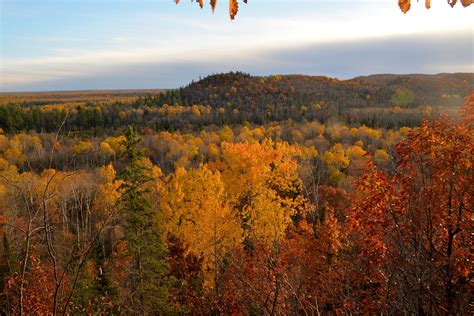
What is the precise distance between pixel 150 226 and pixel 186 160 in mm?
56685

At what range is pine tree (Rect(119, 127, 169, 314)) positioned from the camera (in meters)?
19.7

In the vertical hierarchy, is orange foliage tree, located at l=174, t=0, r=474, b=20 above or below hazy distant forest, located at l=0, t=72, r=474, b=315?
above

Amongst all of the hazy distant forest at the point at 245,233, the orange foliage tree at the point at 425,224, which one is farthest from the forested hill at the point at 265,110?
the orange foliage tree at the point at 425,224

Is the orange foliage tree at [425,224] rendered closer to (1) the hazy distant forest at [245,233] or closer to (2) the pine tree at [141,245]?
(1) the hazy distant forest at [245,233]

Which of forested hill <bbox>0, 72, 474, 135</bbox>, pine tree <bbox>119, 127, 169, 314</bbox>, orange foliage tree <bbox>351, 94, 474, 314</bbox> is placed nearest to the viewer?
orange foliage tree <bbox>351, 94, 474, 314</bbox>

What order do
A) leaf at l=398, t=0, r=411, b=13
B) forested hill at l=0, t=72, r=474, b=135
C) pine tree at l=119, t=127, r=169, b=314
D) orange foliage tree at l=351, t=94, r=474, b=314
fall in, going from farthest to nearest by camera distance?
forested hill at l=0, t=72, r=474, b=135
pine tree at l=119, t=127, r=169, b=314
orange foliage tree at l=351, t=94, r=474, b=314
leaf at l=398, t=0, r=411, b=13

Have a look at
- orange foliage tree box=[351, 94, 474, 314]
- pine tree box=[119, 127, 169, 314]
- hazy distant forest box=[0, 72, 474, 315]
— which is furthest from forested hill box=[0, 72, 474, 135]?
orange foliage tree box=[351, 94, 474, 314]

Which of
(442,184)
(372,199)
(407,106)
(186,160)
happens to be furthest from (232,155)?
(407,106)

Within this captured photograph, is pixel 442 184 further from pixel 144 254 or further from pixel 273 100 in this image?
pixel 273 100

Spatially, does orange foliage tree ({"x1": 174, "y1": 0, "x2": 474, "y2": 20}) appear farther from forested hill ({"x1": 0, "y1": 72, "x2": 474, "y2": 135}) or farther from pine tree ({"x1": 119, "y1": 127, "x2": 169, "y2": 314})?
forested hill ({"x1": 0, "y1": 72, "x2": 474, "y2": 135})

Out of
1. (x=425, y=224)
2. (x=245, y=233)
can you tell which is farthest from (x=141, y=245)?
(x=425, y=224)

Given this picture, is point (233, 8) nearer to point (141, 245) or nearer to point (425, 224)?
point (425, 224)

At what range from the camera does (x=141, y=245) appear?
1986 centimetres

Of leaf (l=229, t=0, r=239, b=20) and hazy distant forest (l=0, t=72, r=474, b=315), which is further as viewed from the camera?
hazy distant forest (l=0, t=72, r=474, b=315)
